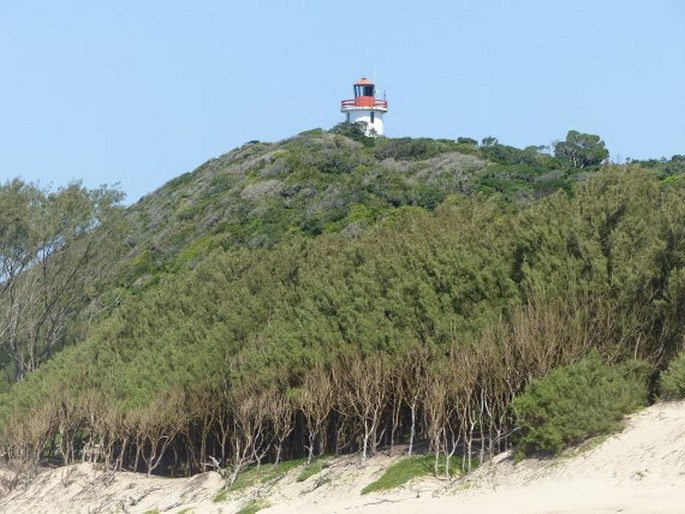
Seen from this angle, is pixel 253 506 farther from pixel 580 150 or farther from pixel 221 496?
pixel 580 150

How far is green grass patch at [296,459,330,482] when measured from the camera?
37.1 m

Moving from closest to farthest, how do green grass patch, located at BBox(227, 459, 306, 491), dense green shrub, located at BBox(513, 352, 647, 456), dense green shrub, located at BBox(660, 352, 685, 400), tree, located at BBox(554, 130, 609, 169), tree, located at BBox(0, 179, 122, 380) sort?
dense green shrub, located at BBox(513, 352, 647, 456) < dense green shrub, located at BBox(660, 352, 685, 400) < green grass patch, located at BBox(227, 459, 306, 491) < tree, located at BBox(0, 179, 122, 380) < tree, located at BBox(554, 130, 609, 169)

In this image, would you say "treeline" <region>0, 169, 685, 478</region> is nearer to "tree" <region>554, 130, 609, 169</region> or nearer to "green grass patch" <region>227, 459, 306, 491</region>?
"green grass patch" <region>227, 459, 306, 491</region>

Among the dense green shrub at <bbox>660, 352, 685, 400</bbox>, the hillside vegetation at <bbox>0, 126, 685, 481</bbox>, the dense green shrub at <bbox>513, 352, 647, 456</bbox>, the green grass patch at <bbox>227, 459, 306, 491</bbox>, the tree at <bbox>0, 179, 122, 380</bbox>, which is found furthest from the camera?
the tree at <bbox>0, 179, 122, 380</bbox>

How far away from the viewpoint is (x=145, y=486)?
43.3 m

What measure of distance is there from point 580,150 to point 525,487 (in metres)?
71.1

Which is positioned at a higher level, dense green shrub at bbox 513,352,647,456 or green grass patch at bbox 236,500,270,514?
dense green shrub at bbox 513,352,647,456

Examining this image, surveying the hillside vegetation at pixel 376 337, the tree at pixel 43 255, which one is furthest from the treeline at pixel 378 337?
the tree at pixel 43 255

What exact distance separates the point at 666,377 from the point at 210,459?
734 inches

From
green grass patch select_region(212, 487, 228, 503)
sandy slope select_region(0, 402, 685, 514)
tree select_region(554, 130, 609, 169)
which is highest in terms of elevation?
tree select_region(554, 130, 609, 169)

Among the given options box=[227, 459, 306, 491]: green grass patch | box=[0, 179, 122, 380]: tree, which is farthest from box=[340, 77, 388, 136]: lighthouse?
box=[227, 459, 306, 491]: green grass patch

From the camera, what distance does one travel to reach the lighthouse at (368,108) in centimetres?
11088

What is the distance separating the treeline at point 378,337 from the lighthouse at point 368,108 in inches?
2244

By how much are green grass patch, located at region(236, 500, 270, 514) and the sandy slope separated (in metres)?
0.34
